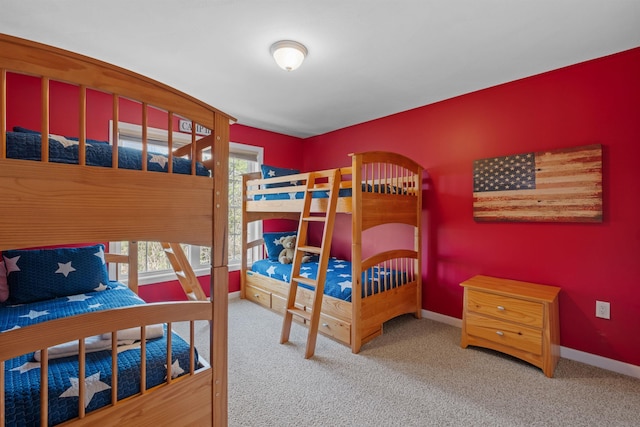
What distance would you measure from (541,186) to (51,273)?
3.87 metres

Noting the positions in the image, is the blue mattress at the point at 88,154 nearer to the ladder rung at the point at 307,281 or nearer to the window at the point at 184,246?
the ladder rung at the point at 307,281

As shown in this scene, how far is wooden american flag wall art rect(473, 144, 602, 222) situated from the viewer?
222cm

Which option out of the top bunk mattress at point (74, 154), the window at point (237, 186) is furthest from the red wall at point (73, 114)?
the top bunk mattress at point (74, 154)

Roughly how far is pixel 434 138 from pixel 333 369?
249 centimetres

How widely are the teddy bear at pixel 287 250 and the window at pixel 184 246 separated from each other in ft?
1.93

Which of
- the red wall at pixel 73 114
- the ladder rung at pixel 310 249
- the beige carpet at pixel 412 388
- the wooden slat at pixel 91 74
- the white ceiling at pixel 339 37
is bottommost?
the beige carpet at pixel 412 388

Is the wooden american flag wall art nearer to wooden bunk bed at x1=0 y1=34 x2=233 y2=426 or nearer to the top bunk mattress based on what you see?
wooden bunk bed at x1=0 y1=34 x2=233 y2=426

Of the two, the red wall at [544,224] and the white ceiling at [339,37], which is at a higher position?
the white ceiling at [339,37]

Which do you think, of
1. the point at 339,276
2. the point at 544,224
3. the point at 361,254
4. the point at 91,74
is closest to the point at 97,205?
the point at 91,74

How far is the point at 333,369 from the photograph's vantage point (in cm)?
217

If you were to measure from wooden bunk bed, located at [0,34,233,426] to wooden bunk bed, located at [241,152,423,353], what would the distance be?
Result: 135 cm

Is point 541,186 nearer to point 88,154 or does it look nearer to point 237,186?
point 88,154

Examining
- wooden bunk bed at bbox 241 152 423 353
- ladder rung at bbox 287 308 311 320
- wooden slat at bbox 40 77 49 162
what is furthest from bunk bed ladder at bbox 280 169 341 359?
wooden slat at bbox 40 77 49 162

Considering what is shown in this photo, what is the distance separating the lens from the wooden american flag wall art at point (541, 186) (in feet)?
7.29
